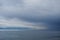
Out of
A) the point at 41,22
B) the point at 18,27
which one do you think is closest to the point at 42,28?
the point at 41,22

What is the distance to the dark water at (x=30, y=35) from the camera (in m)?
1.55

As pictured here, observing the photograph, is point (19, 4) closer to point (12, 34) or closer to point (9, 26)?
point (9, 26)

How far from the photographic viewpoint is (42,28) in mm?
1555

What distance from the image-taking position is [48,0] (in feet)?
5.08

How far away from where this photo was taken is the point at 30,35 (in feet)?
5.17

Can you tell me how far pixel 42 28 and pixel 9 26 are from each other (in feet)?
1.79

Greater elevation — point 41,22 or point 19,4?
point 19,4

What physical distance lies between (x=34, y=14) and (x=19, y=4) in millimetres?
295

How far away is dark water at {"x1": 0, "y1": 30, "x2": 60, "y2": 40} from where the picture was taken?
5.08ft

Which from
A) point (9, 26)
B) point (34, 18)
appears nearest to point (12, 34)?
point (9, 26)

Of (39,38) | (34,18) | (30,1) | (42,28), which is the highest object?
(30,1)

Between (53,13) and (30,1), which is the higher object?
A: (30,1)

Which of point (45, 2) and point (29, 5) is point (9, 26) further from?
point (45, 2)

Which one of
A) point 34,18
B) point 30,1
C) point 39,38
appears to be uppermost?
point 30,1
